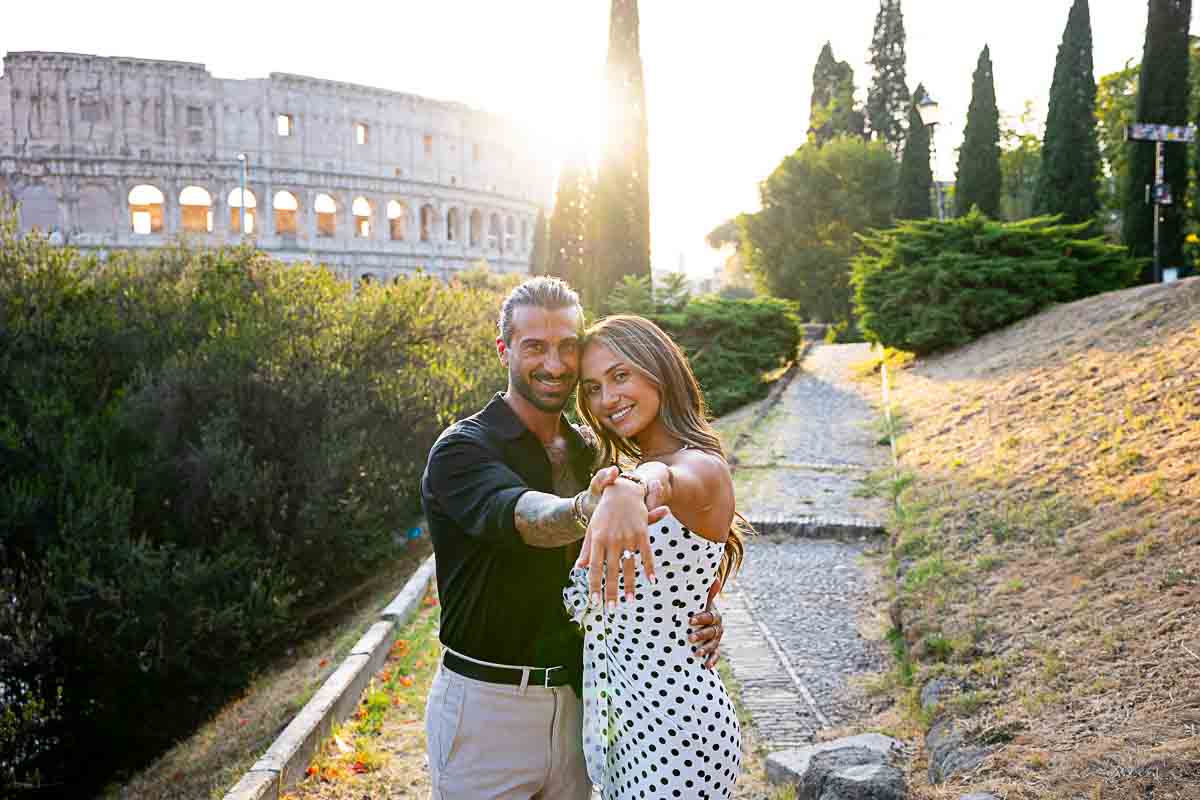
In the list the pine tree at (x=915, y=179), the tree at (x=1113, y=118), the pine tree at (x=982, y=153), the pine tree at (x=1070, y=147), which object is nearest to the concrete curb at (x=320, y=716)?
the pine tree at (x=1070, y=147)

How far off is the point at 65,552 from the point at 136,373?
293 cm

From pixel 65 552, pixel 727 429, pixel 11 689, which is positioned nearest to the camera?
pixel 11 689

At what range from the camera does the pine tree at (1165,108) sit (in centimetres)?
1897

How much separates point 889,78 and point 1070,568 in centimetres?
4158

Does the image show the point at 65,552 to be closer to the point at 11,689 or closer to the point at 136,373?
the point at 11,689

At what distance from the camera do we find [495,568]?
2461mm

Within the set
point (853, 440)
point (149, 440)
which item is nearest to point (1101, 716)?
point (853, 440)

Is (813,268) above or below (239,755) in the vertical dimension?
above

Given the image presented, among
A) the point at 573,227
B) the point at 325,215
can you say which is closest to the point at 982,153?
the point at 573,227

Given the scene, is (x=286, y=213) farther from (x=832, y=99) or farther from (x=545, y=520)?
(x=545, y=520)

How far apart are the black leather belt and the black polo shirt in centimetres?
2

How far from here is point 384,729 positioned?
5516mm

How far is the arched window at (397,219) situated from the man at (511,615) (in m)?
49.9

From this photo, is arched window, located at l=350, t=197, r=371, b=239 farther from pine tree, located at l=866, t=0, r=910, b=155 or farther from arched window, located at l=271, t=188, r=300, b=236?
pine tree, located at l=866, t=0, r=910, b=155
